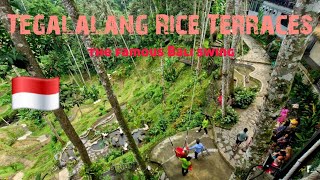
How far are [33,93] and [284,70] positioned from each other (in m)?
6.48

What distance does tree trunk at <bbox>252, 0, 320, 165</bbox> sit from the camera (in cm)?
412

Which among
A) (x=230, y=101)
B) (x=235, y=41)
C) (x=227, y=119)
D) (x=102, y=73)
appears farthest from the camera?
(x=230, y=101)

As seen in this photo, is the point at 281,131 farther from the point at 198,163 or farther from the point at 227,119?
the point at 198,163

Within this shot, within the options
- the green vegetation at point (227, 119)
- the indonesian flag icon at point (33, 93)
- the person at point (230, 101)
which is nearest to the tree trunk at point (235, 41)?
the person at point (230, 101)

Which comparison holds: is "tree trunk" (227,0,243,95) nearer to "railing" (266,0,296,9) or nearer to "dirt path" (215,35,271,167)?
"dirt path" (215,35,271,167)

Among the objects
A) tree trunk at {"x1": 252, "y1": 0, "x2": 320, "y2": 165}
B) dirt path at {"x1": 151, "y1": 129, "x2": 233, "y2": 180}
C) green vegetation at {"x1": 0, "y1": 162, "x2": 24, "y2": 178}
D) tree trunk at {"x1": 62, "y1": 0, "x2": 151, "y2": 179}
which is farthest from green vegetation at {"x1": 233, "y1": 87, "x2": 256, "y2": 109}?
green vegetation at {"x1": 0, "y1": 162, "x2": 24, "y2": 178}

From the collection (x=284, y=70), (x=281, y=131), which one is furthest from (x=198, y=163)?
(x=284, y=70)

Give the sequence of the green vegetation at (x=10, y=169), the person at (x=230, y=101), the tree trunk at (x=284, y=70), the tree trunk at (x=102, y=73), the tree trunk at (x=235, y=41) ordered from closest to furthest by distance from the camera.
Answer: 1. the tree trunk at (x=284, y=70)
2. the tree trunk at (x=102, y=73)
3. the tree trunk at (x=235, y=41)
4. the person at (x=230, y=101)
5. the green vegetation at (x=10, y=169)

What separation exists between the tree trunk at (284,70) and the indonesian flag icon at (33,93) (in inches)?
228

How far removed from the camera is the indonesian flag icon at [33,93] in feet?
21.9

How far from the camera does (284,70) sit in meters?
4.93

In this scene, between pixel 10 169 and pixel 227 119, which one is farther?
pixel 10 169

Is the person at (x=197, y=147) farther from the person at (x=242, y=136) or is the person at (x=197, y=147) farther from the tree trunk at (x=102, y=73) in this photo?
the tree trunk at (x=102, y=73)

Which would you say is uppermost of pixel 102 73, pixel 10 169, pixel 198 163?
pixel 102 73
